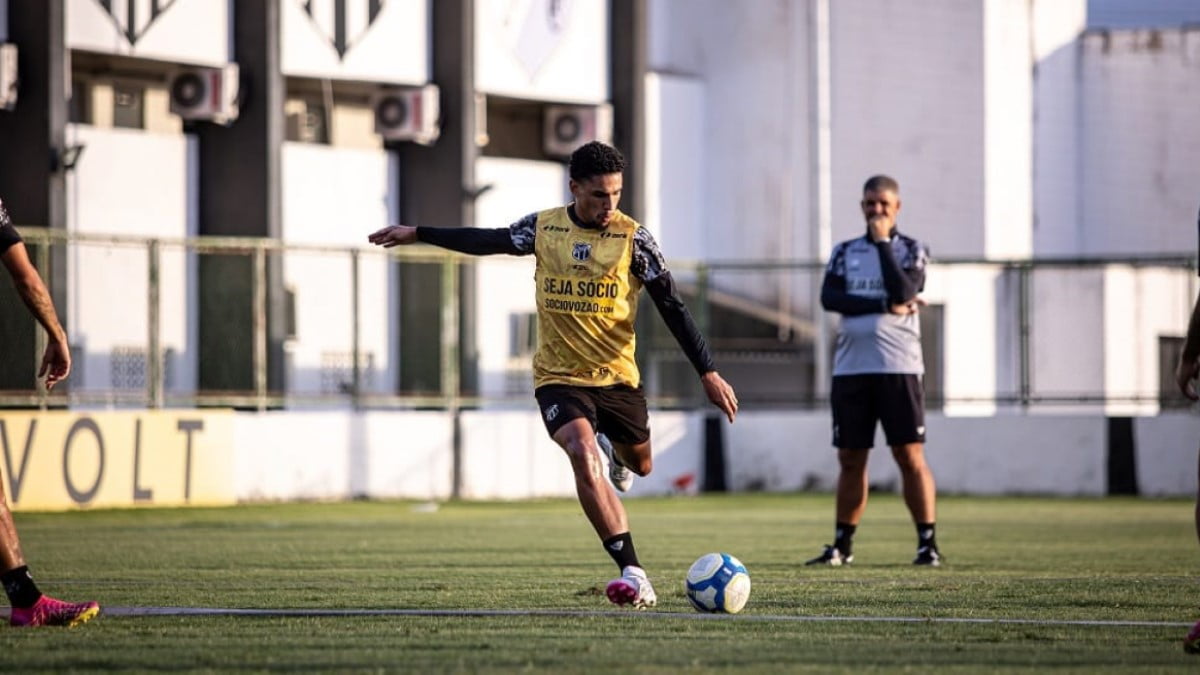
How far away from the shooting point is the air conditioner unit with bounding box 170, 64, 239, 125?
28.1m

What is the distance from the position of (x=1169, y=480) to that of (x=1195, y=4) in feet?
53.3

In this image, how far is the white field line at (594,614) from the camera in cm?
915

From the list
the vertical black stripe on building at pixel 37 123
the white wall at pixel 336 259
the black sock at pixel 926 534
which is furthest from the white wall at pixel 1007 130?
the black sock at pixel 926 534

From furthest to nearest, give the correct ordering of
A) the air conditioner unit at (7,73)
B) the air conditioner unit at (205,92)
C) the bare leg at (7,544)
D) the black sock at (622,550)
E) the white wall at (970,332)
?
the air conditioner unit at (205,92) → the white wall at (970,332) → the air conditioner unit at (7,73) → the black sock at (622,550) → the bare leg at (7,544)

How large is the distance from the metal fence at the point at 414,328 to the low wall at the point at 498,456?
2.47 feet

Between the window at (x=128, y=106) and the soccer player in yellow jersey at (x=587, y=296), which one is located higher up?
the window at (x=128, y=106)

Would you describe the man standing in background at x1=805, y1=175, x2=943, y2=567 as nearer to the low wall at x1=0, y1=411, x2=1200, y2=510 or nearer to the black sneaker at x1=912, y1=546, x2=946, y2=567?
the black sneaker at x1=912, y1=546, x2=946, y2=567

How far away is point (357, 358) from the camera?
26.0 m

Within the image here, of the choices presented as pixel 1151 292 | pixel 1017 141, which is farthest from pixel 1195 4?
pixel 1151 292

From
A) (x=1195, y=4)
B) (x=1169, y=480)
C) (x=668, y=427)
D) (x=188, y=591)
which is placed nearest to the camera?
(x=188, y=591)

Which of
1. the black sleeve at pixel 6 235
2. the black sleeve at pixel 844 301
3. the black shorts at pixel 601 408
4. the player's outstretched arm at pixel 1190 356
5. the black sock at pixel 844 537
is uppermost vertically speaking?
the black sleeve at pixel 6 235

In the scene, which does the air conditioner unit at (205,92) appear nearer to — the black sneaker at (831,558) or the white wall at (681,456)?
the white wall at (681,456)

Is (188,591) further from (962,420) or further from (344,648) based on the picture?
(962,420)

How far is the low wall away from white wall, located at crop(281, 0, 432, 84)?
21.4 feet
